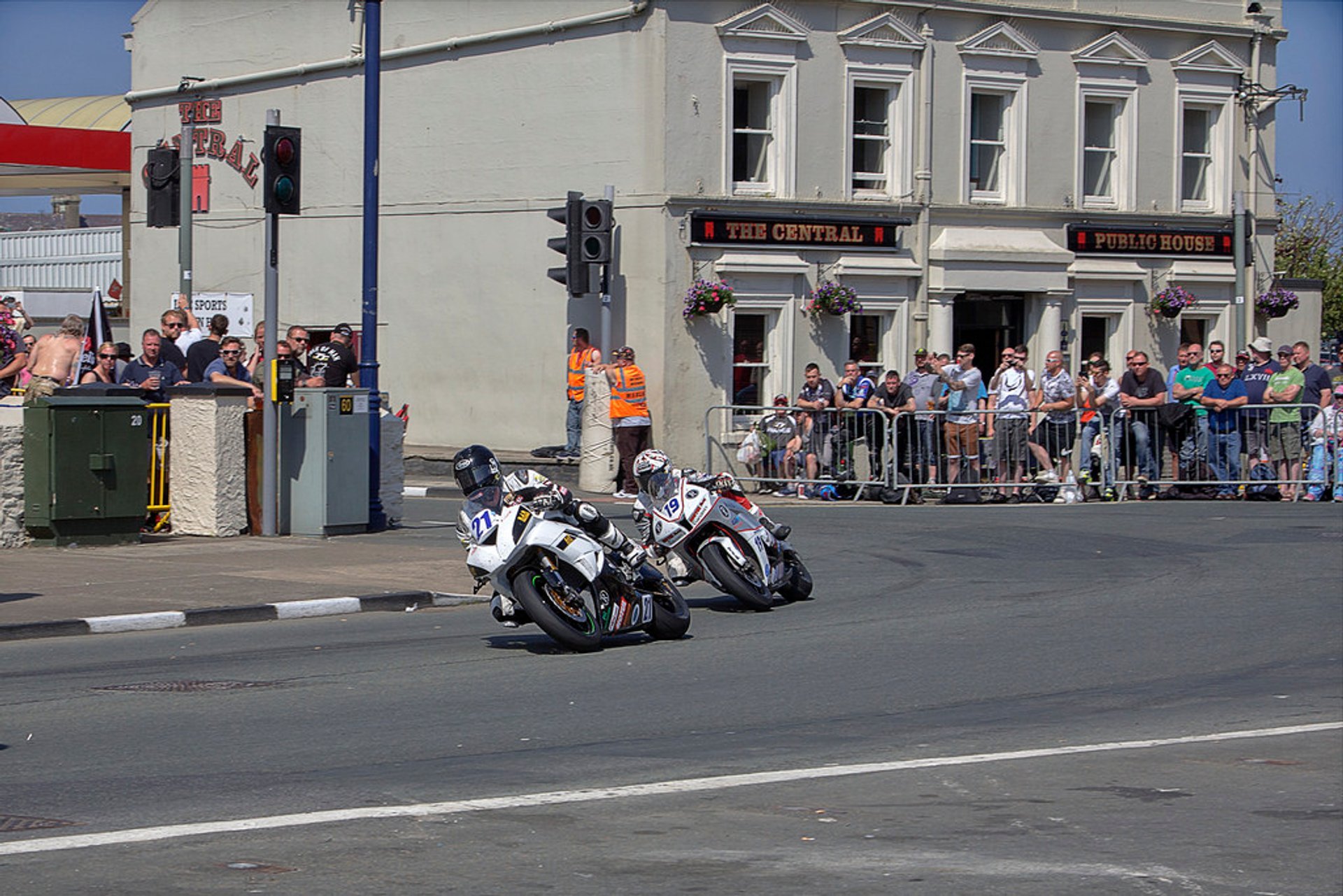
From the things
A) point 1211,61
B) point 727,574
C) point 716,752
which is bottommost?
point 716,752

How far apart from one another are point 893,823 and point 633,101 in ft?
68.0

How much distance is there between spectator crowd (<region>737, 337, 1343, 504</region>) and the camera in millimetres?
23172

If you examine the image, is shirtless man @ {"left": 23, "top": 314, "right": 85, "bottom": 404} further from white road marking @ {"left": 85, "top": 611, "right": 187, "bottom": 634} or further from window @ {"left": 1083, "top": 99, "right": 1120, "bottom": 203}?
window @ {"left": 1083, "top": 99, "right": 1120, "bottom": 203}

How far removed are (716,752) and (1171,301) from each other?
79.4 ft

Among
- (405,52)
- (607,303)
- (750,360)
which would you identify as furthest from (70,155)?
(750,360)

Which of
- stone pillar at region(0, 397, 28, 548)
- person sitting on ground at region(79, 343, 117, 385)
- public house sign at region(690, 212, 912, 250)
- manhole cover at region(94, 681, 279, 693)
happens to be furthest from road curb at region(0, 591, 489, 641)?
public house sign at region(690, 212, 912, 250)

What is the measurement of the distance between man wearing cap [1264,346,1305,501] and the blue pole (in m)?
11.7

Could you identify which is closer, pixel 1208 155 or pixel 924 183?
pixel 924 183

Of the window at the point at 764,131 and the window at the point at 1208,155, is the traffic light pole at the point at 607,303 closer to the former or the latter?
the window at the point at 764,131

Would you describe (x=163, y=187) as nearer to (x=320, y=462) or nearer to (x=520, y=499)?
(x=320, y=462)

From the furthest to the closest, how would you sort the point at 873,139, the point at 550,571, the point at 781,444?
1. the point at 873,139
2. the point at 781,444
3. the point at 550,571

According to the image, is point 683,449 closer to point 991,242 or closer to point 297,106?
point 991,242

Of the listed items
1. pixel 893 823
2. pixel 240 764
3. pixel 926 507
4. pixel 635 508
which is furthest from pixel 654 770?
pixel 926 507

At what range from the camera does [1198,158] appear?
106 ft
